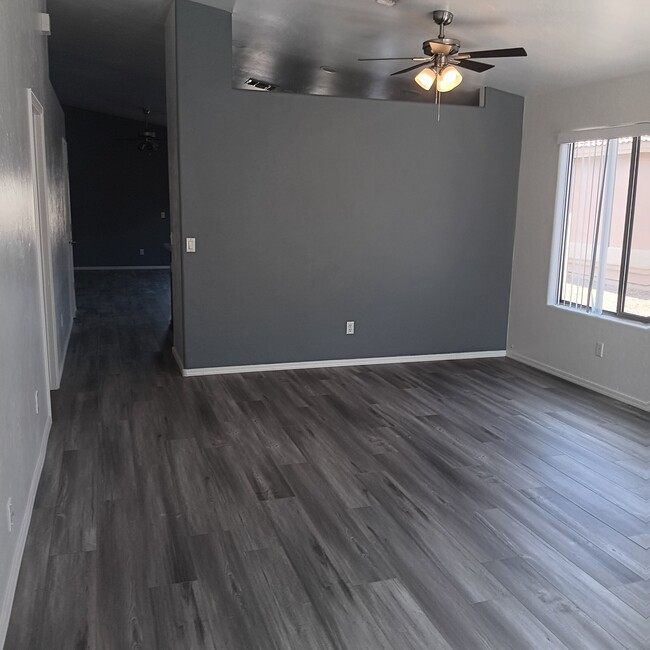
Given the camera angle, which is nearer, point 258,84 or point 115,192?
point 258,84

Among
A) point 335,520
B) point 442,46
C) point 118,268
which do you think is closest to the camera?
point 335,520

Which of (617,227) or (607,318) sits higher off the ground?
(617,227)

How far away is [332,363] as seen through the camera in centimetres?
578

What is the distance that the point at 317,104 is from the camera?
5328mm

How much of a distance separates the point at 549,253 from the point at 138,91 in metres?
6.17

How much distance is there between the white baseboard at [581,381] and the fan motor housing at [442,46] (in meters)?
2.94

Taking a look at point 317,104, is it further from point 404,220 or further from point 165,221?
point 165,221

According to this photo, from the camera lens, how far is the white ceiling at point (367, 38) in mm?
3883

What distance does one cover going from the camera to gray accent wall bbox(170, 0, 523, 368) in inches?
200

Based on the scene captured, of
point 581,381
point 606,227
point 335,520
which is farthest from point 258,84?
point 335,520

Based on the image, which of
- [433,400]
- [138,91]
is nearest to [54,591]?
[433,400]

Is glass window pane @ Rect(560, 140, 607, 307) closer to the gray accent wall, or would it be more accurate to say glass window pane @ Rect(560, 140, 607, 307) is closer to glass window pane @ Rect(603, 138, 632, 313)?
glass window pane @ Rect(603, 138, 632, 313)

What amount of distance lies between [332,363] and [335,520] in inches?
113

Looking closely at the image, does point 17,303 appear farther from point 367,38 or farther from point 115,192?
point 115,192
